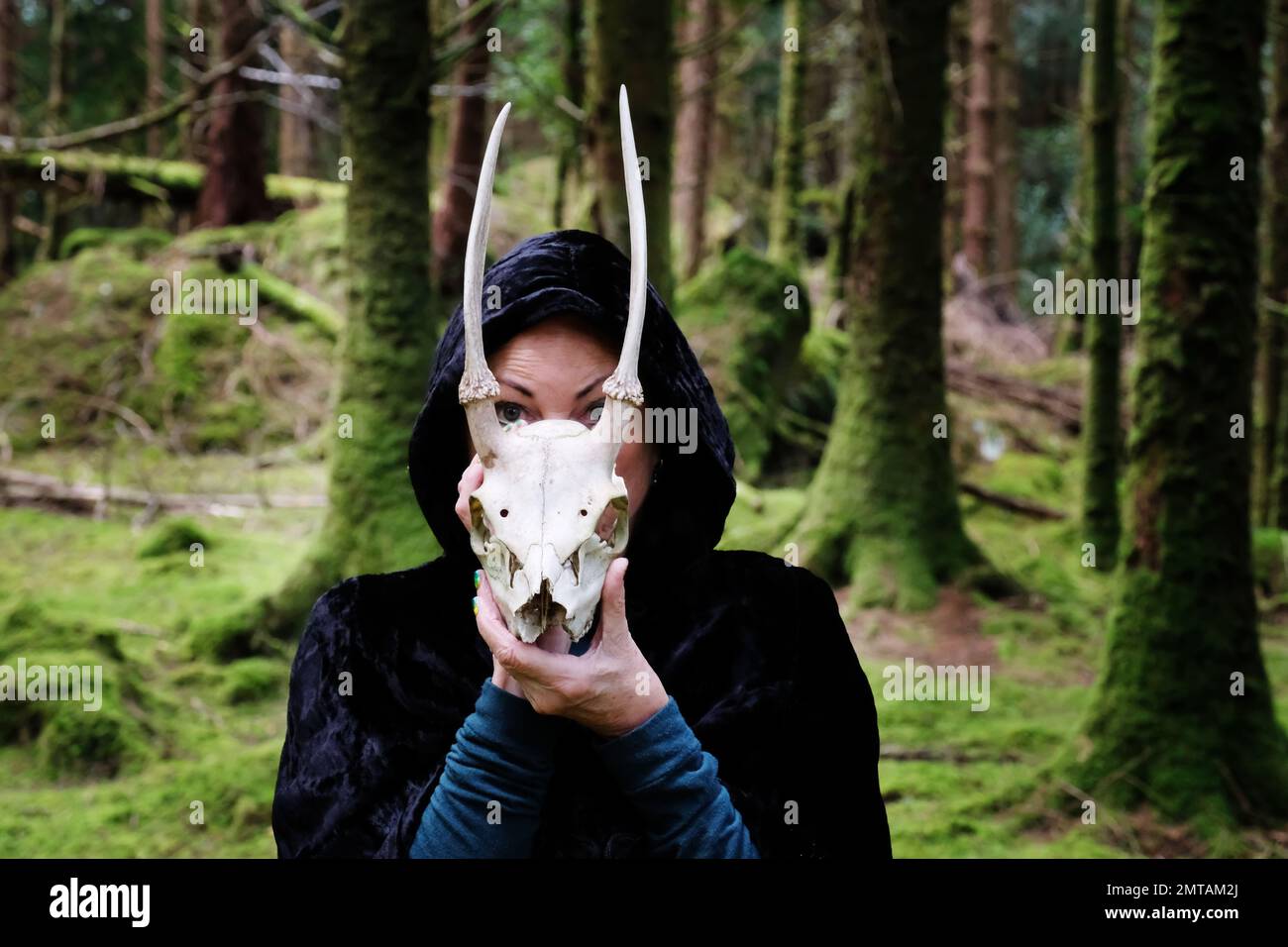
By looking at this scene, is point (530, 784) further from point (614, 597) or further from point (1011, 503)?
point (1011, 503)

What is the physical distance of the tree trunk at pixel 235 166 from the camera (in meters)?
14.1

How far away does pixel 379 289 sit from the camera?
6.59m

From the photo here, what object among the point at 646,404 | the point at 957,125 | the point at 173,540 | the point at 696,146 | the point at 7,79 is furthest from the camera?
the point at 957,125

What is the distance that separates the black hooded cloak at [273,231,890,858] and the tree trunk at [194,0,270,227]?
1280 cm

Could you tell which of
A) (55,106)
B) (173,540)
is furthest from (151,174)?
(173,540)

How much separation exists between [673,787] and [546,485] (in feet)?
1.72

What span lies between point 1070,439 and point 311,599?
10909 millimetres

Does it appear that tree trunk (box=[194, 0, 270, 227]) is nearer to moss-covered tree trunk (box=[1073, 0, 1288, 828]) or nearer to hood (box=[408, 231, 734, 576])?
moss-covered tree trunk (box=[1073, 0, 1288, 828])

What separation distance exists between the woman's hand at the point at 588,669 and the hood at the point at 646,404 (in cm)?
40

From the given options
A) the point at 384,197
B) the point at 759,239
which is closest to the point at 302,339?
the point at 384,197

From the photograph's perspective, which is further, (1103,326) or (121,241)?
(121,241)

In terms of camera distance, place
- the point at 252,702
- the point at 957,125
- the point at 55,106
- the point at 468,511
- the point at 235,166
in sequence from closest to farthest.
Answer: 1. the point at 468,511
2. the point at 252,702
3. the point at 55,106
4. the point at 235,166
5. the point at 957,125

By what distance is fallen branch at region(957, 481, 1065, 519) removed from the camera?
471 inches

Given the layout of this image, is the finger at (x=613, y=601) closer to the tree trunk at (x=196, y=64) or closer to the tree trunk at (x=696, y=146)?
the tree trunk at (x=196, y=64)
